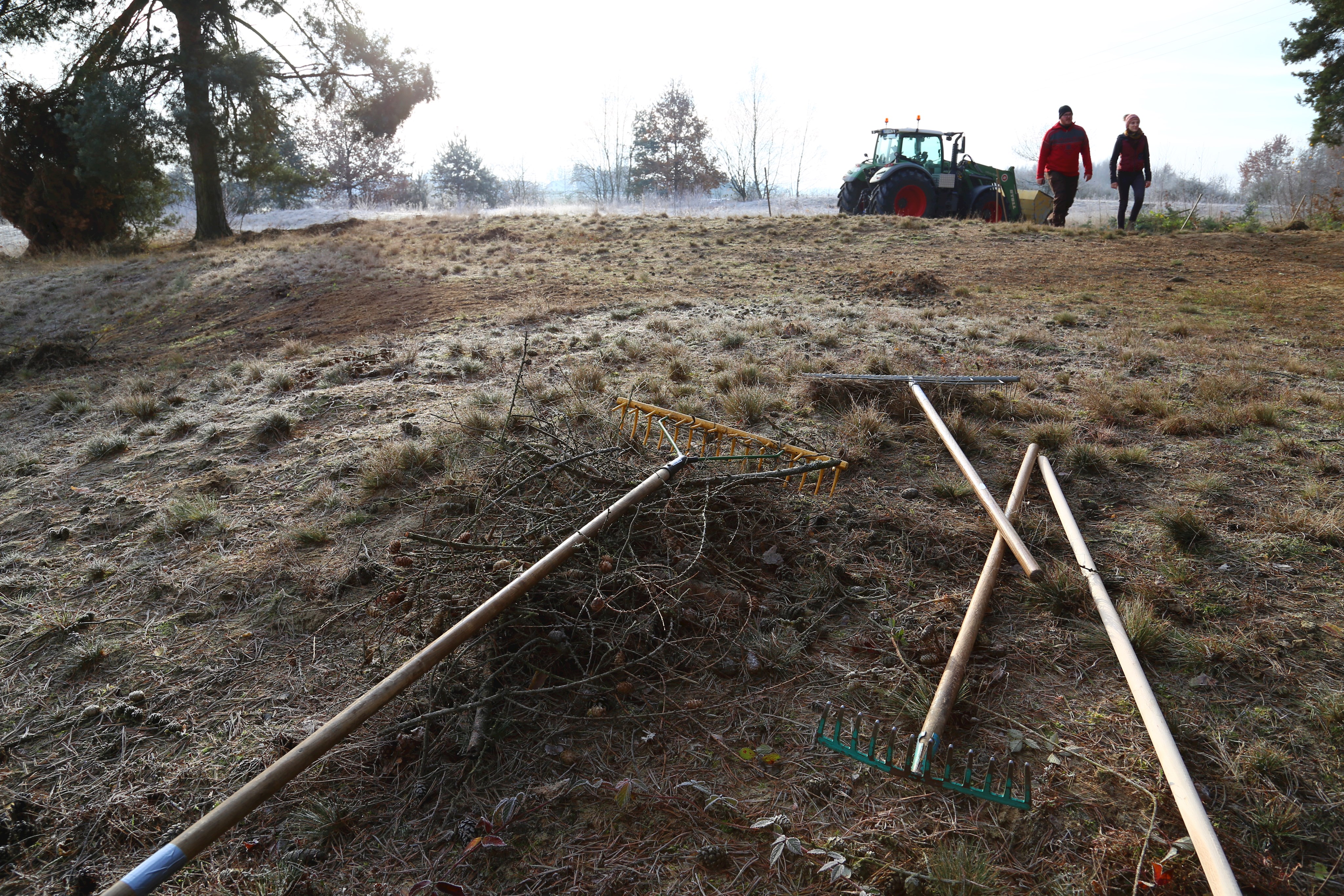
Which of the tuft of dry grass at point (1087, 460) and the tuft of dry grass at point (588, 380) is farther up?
the tuft of dry grass at point (588, 380)

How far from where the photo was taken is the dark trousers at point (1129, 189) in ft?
36.6

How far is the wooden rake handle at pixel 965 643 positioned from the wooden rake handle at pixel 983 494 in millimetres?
67

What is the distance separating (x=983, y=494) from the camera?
309 centimetres

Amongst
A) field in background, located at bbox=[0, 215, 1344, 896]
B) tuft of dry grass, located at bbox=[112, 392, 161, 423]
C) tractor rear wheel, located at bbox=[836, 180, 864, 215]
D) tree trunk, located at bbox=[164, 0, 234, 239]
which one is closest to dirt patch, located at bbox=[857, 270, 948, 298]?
field in background, located at bbox=[0, 215, 1344, 896]

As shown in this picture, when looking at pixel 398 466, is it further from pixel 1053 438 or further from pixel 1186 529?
pixel 1186 529

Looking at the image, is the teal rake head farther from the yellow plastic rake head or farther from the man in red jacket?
the man in red jacket

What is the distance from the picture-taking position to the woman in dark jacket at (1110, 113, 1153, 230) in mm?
10695

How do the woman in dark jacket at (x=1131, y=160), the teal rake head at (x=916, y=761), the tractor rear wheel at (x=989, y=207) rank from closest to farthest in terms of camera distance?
the teal rake head at (x=916, y=761) → the woman in dark jacket at (x=1131, y=160) → the tractor rear wheel at (x=989, y=207)

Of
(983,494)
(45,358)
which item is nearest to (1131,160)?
(983,494)

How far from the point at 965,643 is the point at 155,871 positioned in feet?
7.32

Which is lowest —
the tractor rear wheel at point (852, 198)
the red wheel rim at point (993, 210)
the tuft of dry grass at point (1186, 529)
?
the tuft of dry grass at point (1186, 529)

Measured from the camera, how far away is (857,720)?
195cm

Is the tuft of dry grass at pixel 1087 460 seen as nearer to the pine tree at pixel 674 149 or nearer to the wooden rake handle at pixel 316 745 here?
the wooden rake handle at pixel 316 745

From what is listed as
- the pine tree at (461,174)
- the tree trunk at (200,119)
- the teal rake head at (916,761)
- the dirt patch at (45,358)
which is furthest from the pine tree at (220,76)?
the pine tree at (461,174)
